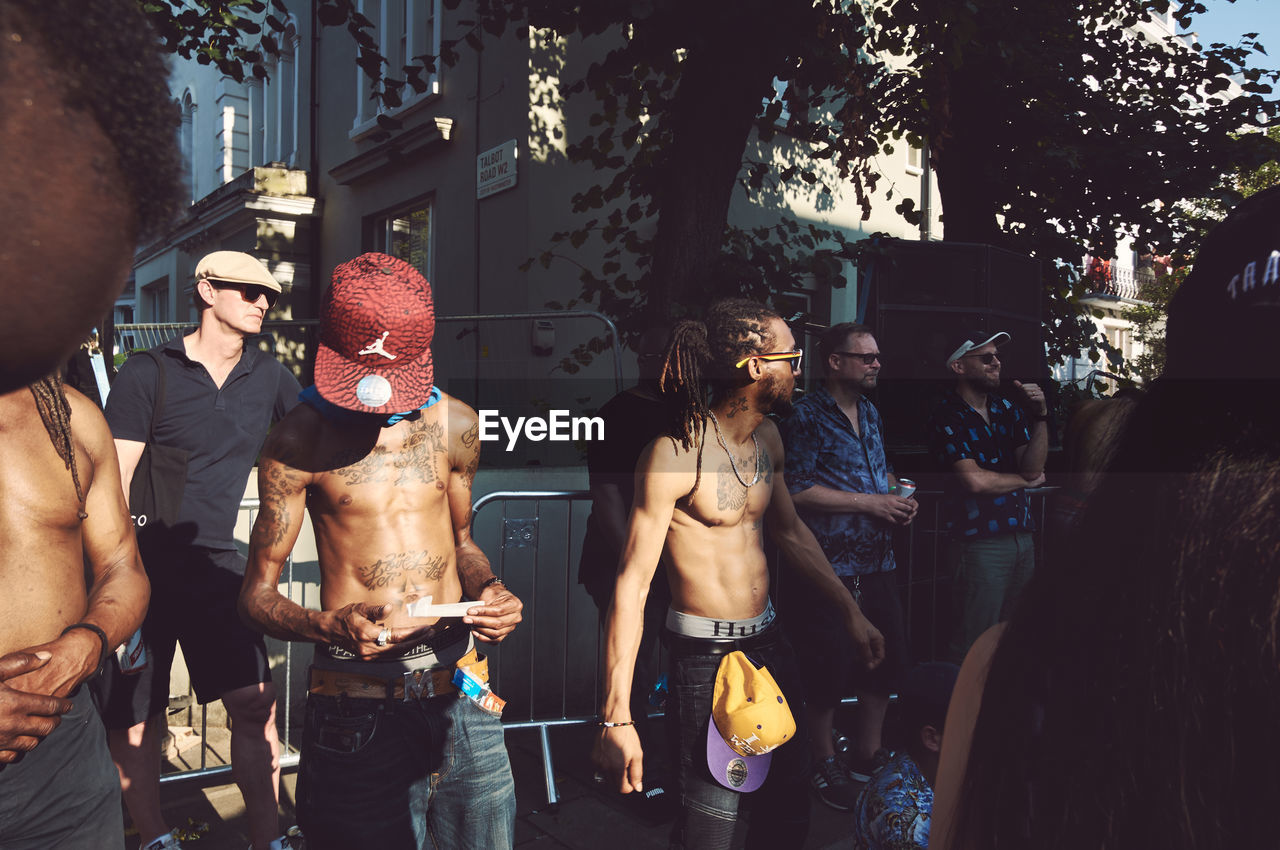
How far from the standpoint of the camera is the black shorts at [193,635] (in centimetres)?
360

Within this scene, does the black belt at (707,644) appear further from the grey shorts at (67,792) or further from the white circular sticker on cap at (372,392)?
the grey shorts at (67,792)

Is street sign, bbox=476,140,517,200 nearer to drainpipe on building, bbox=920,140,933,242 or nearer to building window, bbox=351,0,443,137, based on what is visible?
building window, bbox=351,0,443,137

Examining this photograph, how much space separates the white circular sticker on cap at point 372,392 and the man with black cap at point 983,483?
139 inches

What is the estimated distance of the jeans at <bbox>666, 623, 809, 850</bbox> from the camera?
2848mm

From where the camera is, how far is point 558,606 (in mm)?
5816

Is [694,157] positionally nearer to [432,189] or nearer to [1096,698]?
[1096,698]

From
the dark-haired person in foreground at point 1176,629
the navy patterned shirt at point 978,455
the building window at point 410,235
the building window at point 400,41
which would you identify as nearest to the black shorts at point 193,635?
the dark-haired person in foreground at point 1176,629

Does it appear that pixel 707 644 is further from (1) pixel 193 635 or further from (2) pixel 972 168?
(2) pixel 972 168

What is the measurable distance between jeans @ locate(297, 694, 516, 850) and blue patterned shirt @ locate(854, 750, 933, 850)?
1072 millimetres

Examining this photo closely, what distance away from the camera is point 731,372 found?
329 cm

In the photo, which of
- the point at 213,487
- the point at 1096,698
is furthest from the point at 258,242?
the point at 1096,698

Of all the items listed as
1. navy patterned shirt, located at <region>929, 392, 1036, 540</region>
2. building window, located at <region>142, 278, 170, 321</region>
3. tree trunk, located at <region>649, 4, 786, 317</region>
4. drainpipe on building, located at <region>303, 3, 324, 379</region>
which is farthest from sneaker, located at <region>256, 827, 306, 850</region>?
building window, located at <region>142, 278, 170, 321</region>

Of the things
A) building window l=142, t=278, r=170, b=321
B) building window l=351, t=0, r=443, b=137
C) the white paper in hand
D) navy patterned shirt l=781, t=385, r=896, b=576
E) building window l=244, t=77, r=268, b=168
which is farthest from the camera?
building window l=142, t=278, r=170, b=321

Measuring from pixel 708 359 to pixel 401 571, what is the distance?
139 cm
